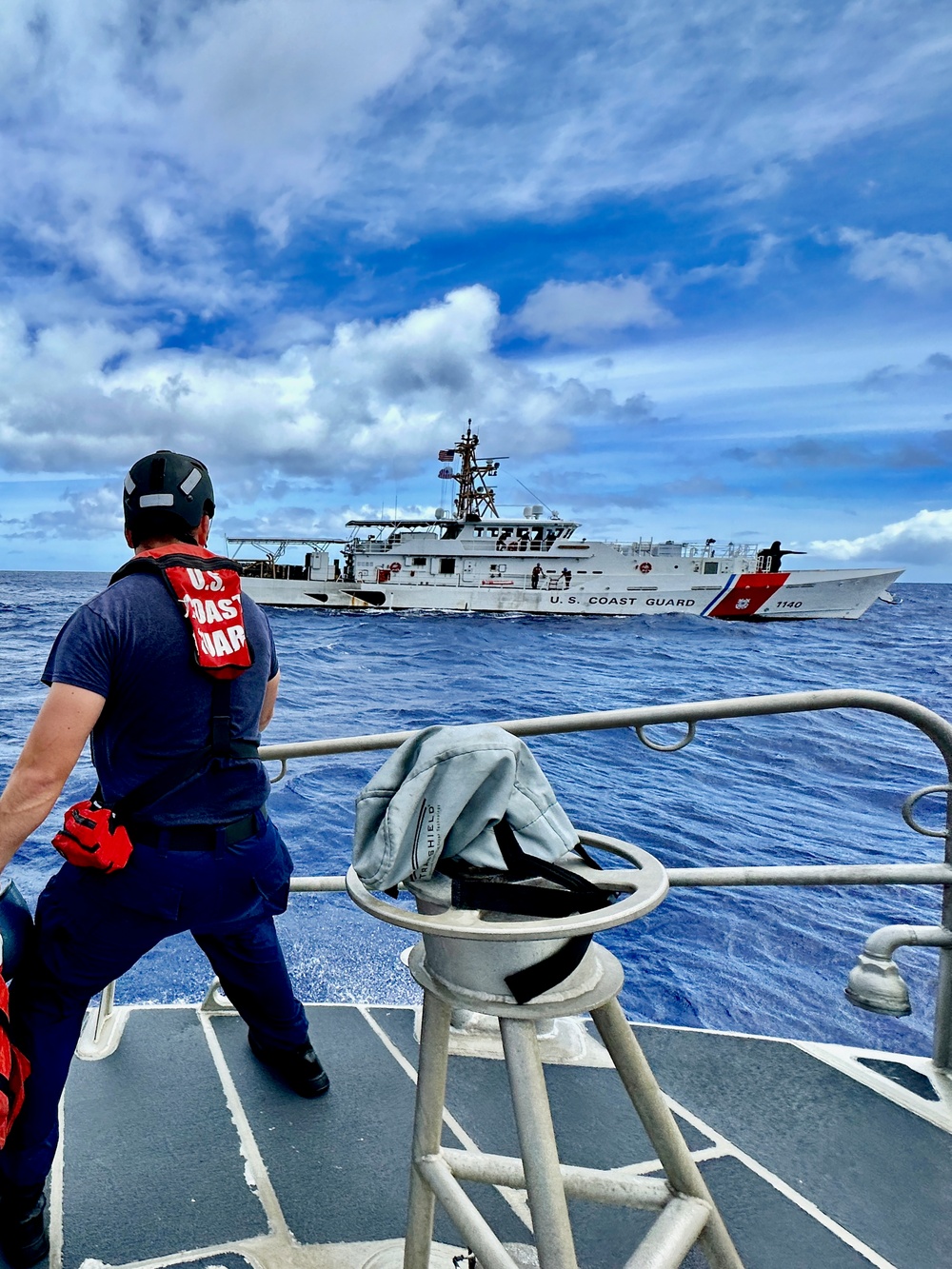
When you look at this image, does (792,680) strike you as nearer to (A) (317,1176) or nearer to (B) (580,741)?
(B) (580,741)

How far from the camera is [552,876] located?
39.0 inches

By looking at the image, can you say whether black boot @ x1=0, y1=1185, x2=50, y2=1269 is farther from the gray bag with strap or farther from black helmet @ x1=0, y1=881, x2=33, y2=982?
the gray bag with strap

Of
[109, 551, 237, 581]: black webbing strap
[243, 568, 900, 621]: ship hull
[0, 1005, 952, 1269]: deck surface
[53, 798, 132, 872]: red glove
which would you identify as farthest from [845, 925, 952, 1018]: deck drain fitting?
[243, 568, 900, 621]: ship hull

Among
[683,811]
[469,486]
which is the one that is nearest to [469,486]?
[469,486]

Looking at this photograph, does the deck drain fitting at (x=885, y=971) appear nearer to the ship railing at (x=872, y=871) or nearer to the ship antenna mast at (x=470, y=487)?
the ship railing at (x=872, y=871)

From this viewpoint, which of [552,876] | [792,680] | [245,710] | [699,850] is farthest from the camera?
[792,680]

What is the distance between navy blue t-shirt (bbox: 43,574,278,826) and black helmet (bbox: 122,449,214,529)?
19 centimetres

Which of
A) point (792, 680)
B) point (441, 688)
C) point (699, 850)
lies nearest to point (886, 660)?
point (792, 680)

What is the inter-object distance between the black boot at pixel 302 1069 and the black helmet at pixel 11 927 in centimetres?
82

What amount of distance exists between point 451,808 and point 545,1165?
0.46 metres

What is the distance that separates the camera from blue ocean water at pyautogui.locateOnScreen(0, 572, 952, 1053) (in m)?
4.49

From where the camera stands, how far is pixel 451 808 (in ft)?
3.11

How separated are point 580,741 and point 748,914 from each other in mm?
5451

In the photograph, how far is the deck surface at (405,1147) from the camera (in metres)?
1.56
